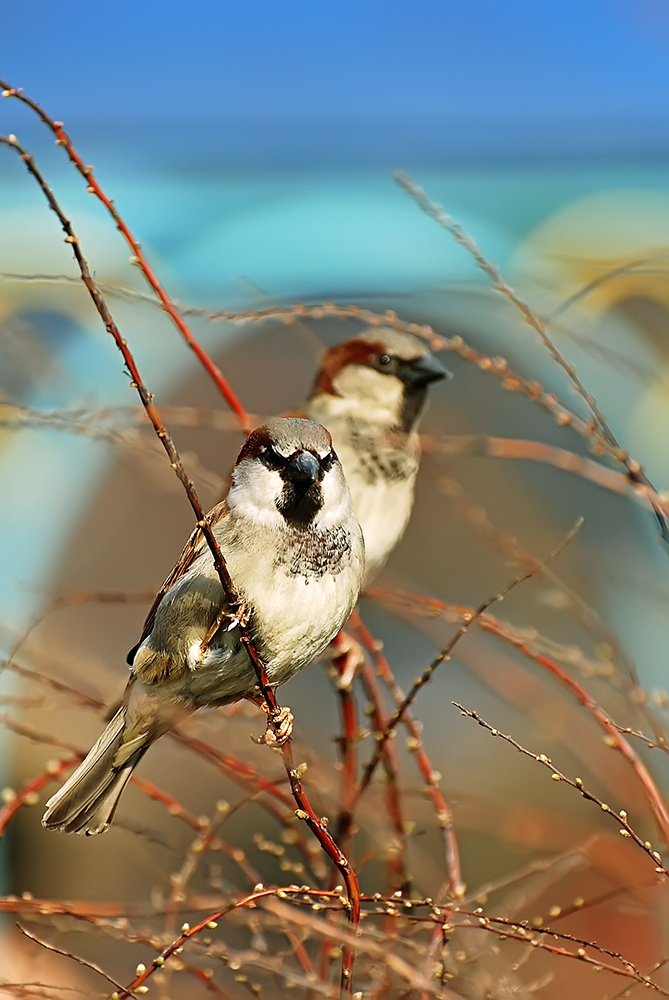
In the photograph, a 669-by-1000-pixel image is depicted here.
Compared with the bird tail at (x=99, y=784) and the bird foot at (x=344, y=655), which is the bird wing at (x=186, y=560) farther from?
the bird foot at (x=344, y=655)

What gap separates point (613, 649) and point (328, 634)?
1.17ft

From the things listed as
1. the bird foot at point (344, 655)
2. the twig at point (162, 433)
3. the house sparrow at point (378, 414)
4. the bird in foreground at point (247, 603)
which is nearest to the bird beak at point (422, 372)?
the house sparrow at point (378, 414)

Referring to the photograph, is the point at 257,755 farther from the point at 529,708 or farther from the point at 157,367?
the point at 157,367

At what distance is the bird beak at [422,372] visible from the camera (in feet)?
7.57

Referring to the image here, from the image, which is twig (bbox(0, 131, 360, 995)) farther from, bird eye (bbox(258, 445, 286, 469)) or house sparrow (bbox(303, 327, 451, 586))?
house sparrow (bbox(303, 327, 451, 586))

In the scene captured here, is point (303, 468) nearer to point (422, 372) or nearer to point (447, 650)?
point (447, 650)

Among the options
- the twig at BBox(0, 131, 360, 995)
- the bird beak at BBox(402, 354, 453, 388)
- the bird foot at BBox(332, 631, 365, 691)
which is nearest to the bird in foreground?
the twig at BBox(0, 131, 360, 995)

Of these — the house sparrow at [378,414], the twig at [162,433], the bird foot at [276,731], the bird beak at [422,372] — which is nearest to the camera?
the twig at [162,433]

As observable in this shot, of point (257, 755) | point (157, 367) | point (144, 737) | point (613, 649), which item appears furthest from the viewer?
point (157, 367)

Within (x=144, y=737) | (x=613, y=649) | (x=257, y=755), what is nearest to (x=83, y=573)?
(x=257, y=755)

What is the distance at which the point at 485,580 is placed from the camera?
12.3 ft

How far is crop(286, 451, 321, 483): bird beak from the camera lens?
134cm

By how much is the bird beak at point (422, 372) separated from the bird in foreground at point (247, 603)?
907 millimetres

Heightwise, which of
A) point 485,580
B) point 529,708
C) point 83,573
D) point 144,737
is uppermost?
point 529,708
